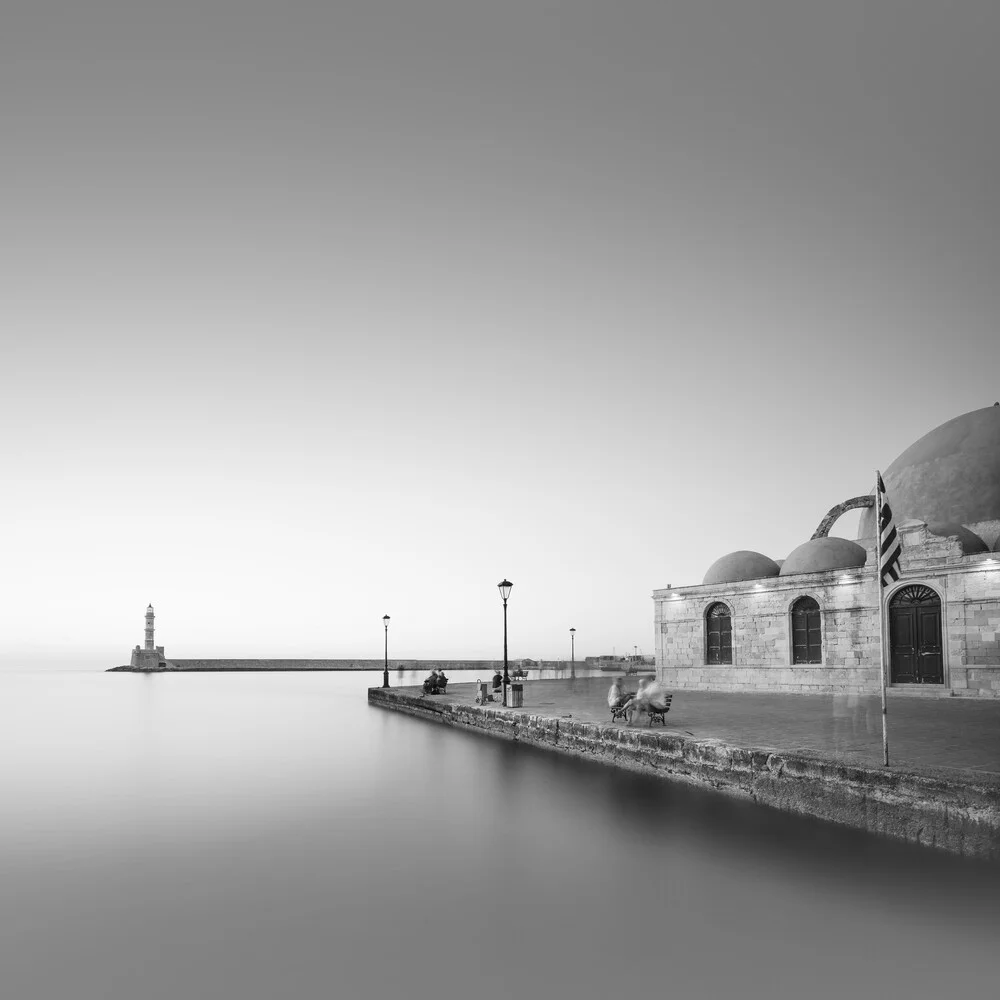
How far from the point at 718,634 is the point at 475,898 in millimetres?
21732

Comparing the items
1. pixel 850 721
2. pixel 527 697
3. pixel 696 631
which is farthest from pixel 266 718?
pixel 850 721

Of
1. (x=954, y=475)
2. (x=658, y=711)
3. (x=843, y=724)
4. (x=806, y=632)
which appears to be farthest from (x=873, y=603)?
(x=658, y=711)

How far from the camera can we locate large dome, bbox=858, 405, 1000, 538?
25.4 meters

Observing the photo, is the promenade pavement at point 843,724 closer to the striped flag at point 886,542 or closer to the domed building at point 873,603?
the domed building at point 873,603

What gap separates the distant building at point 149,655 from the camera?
322 ft

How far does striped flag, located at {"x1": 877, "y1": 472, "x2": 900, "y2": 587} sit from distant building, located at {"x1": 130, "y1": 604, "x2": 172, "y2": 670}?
102 meters

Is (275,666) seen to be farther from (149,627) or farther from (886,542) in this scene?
(886,542)

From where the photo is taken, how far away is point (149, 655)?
98.4 meters

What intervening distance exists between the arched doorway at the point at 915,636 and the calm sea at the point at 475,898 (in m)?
12.7

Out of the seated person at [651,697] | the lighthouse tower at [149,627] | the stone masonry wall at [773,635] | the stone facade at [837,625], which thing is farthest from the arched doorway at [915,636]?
the lighthouse tower at [149,627]

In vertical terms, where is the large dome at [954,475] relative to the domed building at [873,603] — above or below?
above

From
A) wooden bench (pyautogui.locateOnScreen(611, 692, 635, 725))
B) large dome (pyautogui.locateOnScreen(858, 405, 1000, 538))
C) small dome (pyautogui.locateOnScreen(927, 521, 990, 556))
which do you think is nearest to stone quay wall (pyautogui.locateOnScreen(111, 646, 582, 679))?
large dome (pyautogui.locateOnScreen(858, 405, 1000, 538))

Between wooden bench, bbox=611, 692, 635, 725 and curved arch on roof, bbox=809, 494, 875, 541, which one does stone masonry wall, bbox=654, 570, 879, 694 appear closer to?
curved arch on roof, bbox=809, 494, 875, 541

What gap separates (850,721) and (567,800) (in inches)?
257
